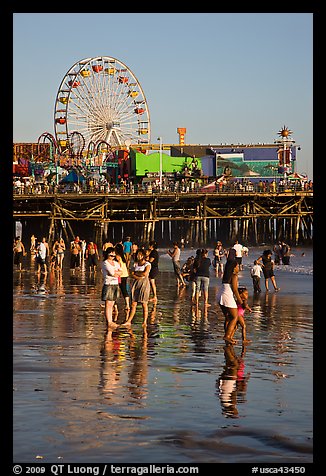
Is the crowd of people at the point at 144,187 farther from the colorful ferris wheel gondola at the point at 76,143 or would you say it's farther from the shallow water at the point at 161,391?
the shallow water at the point at 161,391

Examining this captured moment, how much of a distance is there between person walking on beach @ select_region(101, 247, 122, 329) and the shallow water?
333mm

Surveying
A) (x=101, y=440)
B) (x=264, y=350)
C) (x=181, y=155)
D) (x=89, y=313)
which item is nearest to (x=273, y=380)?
(x=264, y=350)

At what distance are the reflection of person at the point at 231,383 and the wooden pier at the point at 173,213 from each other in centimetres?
4384

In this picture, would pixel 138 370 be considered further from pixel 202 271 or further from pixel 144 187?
pixel 144 187

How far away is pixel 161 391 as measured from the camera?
10.7m

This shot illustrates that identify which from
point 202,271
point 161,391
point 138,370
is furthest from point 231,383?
point 202,271

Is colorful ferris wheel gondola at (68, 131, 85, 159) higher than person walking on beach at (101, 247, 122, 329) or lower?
higher

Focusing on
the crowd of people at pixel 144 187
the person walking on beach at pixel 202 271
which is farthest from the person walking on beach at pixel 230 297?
the crowd of people at pixel 144 187

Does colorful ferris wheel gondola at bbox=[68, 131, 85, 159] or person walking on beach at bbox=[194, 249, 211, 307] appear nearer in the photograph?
person walking on beach at bbox=[194, 249, 211, 307]

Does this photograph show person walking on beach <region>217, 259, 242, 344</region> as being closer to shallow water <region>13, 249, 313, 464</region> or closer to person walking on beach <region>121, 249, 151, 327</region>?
shallow water <region>13, 249, 313, 464</region>

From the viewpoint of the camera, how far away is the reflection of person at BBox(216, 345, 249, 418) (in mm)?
9992

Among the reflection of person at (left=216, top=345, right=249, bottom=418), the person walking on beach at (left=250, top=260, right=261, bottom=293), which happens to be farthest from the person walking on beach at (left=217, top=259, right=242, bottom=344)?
the person walking on beach at (left=250, top=260, right=261, bottom=293)
